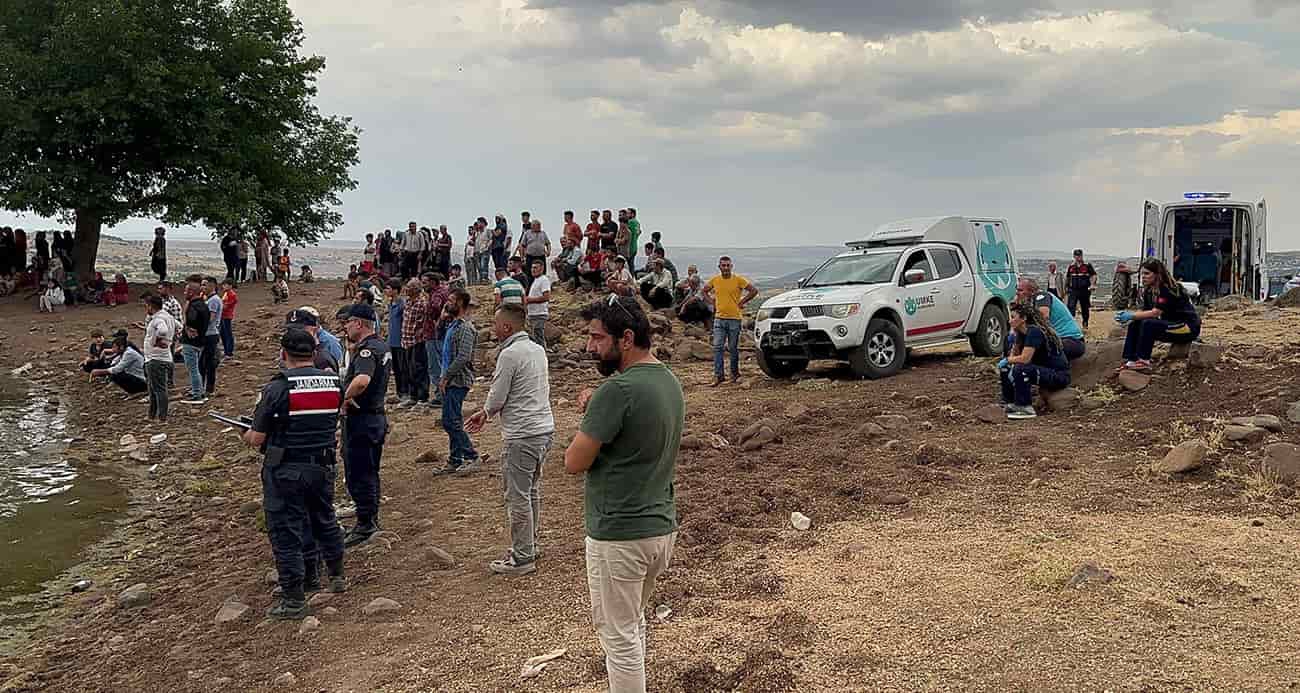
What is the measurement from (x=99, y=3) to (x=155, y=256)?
21.3ft

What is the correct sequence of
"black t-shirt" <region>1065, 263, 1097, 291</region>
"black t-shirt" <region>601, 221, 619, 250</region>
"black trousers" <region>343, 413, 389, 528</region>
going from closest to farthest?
"black trousers" <region>343, 413, 389, 528</region>
"black t-shirt" <region>1065, 263, 1097, 291</region>
"black t-shirt" <region>601, 221, 619, 250</region>

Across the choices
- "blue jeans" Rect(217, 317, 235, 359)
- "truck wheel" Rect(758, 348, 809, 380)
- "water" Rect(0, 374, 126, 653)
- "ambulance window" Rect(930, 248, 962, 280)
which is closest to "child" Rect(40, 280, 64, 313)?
"blue jeans" Rect(217, 317, 235, 359)

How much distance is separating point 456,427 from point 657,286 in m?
11.4

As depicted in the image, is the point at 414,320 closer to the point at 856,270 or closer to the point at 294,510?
the point at 856,270

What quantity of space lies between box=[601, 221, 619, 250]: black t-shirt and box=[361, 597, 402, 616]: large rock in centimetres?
1607

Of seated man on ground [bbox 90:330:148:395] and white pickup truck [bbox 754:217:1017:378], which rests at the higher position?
white pickup truck [bbox 754:217:1017:378]

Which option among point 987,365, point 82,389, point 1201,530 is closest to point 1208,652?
point 1201,530

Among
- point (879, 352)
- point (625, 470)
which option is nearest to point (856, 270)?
point (879, 352)

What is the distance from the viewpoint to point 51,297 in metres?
26.3

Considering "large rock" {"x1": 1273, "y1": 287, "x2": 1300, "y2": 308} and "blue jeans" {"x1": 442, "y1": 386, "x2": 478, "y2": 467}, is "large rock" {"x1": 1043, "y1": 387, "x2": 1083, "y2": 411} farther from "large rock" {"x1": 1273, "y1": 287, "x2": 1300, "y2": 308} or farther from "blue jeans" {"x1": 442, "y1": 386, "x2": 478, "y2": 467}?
"large rock" {"x1": 1273, "y1": 287, "x2": 1300, "y2": 308}

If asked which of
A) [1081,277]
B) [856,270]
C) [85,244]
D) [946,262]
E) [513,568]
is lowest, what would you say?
[513,568]

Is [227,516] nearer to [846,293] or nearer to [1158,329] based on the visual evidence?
[846,293]

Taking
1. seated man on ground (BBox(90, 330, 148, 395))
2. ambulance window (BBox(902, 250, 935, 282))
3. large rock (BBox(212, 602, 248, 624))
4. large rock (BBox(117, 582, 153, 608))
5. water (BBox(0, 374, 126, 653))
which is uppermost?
ambulance window (BBox(902, 250, 935, 282))

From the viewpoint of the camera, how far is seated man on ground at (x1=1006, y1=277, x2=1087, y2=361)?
1136cm
